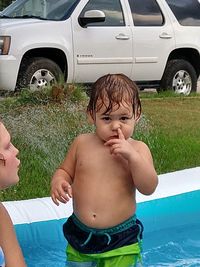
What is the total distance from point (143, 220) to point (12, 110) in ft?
10.3

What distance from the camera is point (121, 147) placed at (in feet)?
9.37

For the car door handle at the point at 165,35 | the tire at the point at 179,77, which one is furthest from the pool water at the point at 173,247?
the tire at the point at 179,77

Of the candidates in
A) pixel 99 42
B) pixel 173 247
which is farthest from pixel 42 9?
pixel 173 247

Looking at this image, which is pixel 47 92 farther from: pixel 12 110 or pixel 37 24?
pixel 37 24

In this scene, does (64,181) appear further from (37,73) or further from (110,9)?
(110,9)

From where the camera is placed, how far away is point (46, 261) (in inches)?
169

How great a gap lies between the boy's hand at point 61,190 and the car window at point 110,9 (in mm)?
6514

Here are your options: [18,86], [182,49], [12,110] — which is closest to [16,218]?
[12,110]

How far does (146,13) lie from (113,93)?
7246mm

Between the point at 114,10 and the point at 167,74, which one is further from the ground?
the point at 114,10

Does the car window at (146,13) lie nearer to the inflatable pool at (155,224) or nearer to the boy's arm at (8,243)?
the inflatable pool at (155,224)

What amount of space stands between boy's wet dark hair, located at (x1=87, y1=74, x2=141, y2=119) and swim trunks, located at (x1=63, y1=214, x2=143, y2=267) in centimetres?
48

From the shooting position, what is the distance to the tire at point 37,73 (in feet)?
28.9

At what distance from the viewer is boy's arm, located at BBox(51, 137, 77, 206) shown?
2.96 metres
